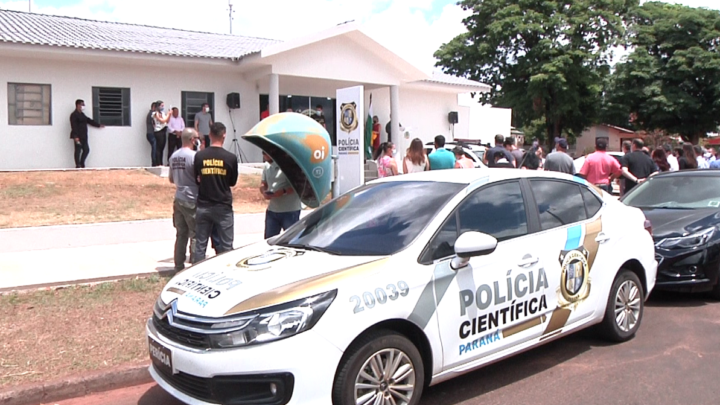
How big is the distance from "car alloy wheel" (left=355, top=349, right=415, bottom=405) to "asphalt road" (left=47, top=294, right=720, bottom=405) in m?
0.54

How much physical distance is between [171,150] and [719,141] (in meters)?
60.0

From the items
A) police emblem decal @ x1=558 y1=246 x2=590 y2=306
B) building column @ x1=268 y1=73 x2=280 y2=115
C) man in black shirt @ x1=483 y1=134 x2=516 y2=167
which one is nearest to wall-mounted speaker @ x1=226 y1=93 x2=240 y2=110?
building column @ x1=268 y1=73 x2=280 y2=115

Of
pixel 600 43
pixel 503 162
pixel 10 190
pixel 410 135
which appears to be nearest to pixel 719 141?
pixel 600 43

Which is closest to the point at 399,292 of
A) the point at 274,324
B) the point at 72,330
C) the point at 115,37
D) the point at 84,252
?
the point at 274,324

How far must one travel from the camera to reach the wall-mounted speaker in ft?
56.3

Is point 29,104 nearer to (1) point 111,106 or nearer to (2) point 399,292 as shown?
(1) point 111,106

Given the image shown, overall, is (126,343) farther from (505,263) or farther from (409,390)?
(505,263)

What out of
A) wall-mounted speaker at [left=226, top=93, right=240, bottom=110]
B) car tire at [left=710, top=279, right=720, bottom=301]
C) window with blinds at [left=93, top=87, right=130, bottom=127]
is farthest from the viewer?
wall-mounted speaker at [left=226, top=93, right=240, bottom=110]

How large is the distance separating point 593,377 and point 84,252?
7.48m

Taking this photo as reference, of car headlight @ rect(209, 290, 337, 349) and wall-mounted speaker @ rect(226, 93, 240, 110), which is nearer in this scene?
car headlight @ rect(209, 290, 337, 349)

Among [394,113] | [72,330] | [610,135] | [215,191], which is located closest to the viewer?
[72,330]

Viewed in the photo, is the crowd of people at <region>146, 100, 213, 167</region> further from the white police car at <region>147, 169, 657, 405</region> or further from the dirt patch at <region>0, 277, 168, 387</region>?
the white police car at <region>147, 169, 657, 405</region>

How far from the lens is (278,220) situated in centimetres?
721

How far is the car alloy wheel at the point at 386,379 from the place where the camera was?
3.55 meters
